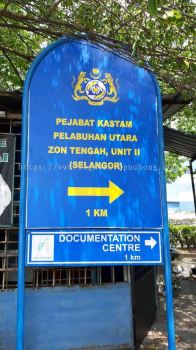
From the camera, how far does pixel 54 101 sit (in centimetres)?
425

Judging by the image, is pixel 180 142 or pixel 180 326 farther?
pixel 180 142

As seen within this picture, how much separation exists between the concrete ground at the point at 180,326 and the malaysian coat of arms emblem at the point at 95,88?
3.50m

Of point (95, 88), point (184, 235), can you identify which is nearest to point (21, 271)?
point (95, 88)

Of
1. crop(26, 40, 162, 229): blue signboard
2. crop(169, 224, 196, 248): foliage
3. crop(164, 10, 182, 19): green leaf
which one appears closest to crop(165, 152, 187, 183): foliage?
crop(169, 224, 196, 248): foliage

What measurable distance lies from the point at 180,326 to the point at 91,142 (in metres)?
3.98

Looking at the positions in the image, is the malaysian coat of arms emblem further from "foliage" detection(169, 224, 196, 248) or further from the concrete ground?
"foliage" detection(169, 224, 196, 248)

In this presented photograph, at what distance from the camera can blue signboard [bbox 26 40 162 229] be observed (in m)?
4.07

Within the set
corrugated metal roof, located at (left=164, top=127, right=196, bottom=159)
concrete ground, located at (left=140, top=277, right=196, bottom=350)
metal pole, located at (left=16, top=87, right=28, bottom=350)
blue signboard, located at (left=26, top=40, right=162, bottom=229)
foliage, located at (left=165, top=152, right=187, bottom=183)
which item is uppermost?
foliage, located at (left=165, top=152, right=187, bottom=183)

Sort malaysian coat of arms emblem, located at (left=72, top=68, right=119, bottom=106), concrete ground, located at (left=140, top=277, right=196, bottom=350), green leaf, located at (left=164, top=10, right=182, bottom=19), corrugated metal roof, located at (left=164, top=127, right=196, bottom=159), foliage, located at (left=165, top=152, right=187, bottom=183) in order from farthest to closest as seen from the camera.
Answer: foliage, located at (left=165, top=152, right=187, bottom=183)
corrugated metal roof, located at (left=164, top=127, right=196, bottom=159)
concrete ground, located at (left=140, top=277, right=196, bottom=350)
malaysian coat of arms emblem, located at (left=72, top=68, right=119, bottom=106)
green leaf, located at (left=164, top=10, right=182, bottom=19)

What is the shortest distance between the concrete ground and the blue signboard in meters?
2.28

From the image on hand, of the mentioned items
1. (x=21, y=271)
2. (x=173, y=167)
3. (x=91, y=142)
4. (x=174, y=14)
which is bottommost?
(x=21, y=271)

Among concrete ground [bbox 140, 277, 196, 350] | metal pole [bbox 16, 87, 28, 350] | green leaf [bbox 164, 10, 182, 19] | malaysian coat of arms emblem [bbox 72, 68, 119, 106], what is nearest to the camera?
green leaf [bbox 164, 10, 182, 19]

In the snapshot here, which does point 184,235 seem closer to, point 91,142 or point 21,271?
point 91,142

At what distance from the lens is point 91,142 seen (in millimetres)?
4223
